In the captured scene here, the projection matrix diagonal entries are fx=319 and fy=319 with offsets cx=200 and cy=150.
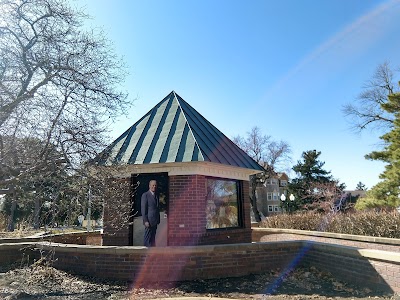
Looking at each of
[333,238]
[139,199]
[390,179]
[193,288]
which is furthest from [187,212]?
[390,179]

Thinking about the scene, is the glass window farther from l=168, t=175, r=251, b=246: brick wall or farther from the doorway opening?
the doorway opening

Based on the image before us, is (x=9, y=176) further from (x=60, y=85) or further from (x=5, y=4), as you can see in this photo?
(x=5, y=4)

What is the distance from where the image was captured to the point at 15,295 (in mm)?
6000

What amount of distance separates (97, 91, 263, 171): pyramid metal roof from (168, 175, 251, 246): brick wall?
2.45 feet

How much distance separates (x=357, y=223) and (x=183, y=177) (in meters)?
7.77

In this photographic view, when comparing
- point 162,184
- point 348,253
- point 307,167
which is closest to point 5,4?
point 162,184

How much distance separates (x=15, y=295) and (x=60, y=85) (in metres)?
4.69

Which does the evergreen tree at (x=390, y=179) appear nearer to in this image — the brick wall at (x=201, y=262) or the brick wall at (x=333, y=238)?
the brick wall at (x=333, y=238)

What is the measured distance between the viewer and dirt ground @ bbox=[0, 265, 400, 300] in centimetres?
615

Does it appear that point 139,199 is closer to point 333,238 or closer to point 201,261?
point 201,261

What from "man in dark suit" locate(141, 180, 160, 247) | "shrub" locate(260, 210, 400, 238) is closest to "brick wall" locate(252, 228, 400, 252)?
"shrub" locate(260, 210, 400, 238)

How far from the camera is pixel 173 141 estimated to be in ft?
33.3

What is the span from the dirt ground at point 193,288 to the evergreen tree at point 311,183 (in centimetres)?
3412

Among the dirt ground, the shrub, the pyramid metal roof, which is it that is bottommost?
the dirt ground
